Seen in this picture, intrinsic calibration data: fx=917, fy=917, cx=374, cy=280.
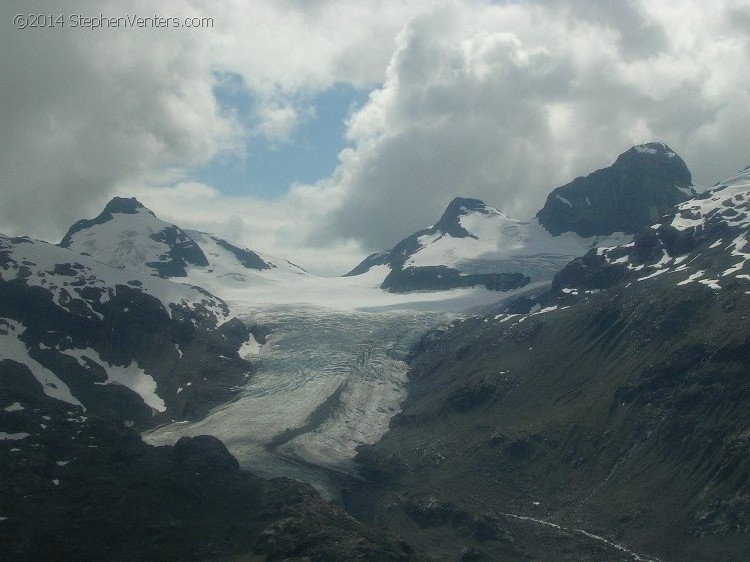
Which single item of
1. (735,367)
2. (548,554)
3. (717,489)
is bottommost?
(548,554)

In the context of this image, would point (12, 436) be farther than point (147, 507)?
Yes

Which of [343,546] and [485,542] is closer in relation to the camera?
[343,546]

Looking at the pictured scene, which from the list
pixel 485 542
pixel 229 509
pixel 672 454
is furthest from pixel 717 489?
pixel 229 509

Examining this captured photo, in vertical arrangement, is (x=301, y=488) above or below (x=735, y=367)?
below

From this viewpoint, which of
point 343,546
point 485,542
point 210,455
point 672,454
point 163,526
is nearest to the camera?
point 343,546

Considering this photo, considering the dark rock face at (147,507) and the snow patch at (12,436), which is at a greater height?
the snow patch at (12,436)

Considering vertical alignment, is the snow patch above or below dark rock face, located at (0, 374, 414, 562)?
above

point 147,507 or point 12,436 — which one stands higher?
point 12,436

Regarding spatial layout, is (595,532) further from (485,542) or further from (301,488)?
(301,488)

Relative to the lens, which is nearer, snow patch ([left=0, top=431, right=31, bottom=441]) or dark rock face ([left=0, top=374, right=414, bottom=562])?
dark rock face ([left=0, top=374, right=414, bottom=562])

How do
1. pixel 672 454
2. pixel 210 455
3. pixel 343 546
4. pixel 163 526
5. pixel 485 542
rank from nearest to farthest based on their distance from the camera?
pixel 343 546
pixel 163 526
pixel 485 542
pixel 672 454
pixel 210 455

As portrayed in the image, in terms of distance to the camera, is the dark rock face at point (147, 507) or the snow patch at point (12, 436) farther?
the snow patch at point (12, 436)
